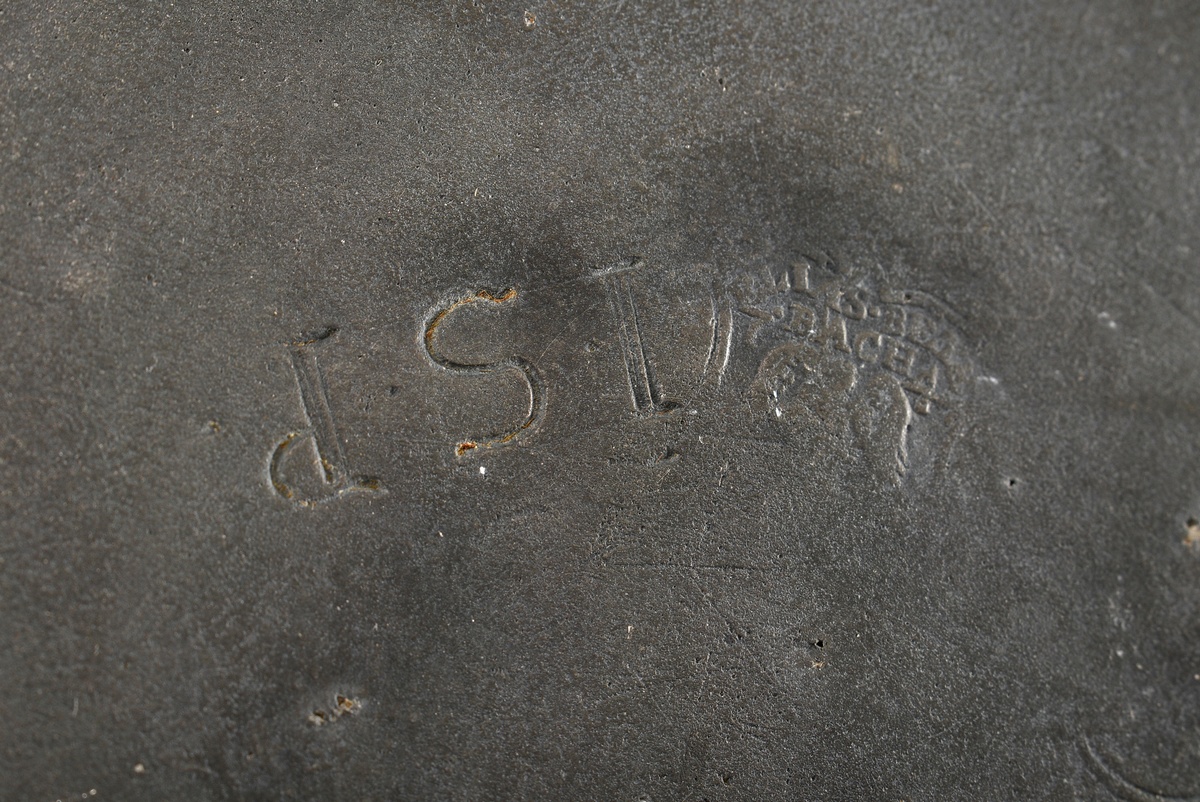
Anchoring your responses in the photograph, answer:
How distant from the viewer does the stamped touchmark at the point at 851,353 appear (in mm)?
2209

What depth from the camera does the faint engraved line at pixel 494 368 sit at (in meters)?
2.25

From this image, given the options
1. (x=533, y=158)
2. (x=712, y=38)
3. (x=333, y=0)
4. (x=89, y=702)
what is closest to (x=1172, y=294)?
(x=712, y=38)

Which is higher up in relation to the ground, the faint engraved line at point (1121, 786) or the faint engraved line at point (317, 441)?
the faint engraved line at point (317, 441)

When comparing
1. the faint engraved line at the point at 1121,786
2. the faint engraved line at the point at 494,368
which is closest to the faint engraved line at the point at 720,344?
the faint engraved line at the point at 494,368

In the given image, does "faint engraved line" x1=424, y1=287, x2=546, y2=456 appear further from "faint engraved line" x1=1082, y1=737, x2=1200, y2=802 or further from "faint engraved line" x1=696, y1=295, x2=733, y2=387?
"faint engraved line" x1=1082, y1=737, x2=1200, y2=802

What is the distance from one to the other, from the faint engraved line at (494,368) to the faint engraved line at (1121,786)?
6.99 ft

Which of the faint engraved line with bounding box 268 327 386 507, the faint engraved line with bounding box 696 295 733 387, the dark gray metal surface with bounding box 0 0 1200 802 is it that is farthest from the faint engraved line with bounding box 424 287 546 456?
the faint engraved line with bounding box 696 295 733 387

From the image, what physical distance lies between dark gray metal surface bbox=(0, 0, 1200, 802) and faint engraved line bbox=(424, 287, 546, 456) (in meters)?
0.01

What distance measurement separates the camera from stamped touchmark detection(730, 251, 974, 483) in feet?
7.25

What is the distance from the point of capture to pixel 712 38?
7.30 feet

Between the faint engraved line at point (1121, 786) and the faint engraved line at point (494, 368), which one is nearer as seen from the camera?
the faint engraved line at point (1121, 786)

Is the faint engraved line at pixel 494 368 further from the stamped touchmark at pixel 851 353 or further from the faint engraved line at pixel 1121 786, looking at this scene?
the faint engraved line at pixel 1121 786

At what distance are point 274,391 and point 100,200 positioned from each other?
0.90 meters

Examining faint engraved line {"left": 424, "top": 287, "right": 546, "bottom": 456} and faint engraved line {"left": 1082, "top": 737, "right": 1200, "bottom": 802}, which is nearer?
faint engraved line {"left": 1082, "top": 737, "right": 1200, "bottom": 802}
